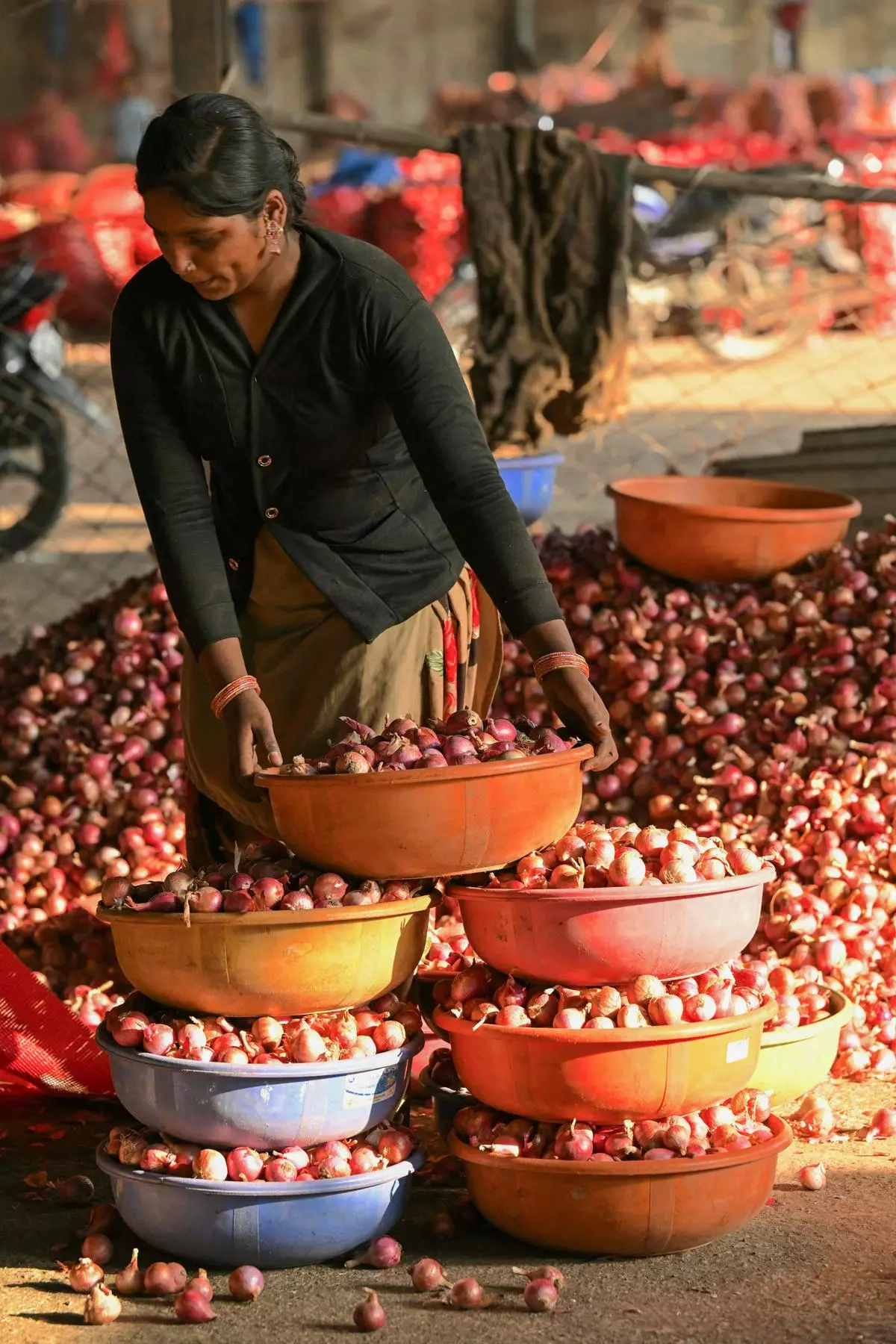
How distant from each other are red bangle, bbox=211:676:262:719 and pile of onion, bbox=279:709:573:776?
164 millimetres

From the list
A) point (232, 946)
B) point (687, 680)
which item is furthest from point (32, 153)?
point (232, 946)

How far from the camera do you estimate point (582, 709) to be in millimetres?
2664

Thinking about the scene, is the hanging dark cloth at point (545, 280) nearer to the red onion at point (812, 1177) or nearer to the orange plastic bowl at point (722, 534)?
the orange plastic bowl at point (722, 534)

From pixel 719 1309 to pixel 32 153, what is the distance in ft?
58.6

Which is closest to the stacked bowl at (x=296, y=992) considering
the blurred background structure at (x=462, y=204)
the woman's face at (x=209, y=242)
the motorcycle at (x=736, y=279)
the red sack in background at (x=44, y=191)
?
the woman's face at (x=209, y=242)

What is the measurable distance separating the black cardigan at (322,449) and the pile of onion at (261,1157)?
32.6 inches

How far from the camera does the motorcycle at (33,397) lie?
7180 mm

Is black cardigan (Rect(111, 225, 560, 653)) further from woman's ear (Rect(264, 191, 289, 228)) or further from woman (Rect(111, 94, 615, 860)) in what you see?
woman's ear (Rect(264, 191, 289, 228))

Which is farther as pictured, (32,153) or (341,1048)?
(32,153)

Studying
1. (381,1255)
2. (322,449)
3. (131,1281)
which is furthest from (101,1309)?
(322,449)

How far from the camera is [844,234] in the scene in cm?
1355

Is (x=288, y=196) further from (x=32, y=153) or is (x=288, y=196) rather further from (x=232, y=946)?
(x=32, y=153)

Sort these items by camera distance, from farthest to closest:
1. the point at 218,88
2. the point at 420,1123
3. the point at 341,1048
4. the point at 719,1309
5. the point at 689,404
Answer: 1. the point at 689,404
2. the point at 218,88
3. the point at 420,1123
4. the point at 341,1048
5. the point at 719,1309

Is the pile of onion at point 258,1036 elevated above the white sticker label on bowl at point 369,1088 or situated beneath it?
elevated above
